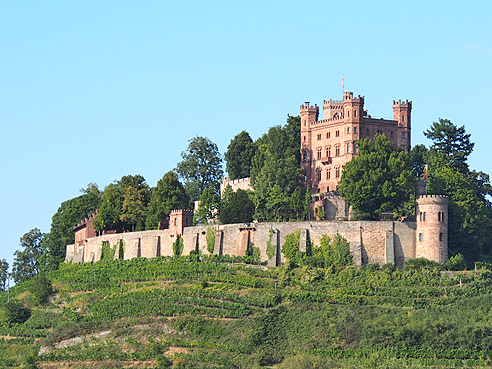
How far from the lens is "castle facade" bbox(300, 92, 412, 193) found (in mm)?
90000

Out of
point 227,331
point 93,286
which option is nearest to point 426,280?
point 227,331

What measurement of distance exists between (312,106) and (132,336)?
26086 mm

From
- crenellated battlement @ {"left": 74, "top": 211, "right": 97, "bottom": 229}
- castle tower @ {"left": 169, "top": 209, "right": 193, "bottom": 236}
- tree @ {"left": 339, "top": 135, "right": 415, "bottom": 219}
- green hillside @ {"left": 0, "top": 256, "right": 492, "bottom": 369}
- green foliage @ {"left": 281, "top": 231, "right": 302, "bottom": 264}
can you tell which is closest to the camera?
green hillside @ {"left": 0, "top": 256, "right": 492, "bottom": 369}

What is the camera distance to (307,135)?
307 ft

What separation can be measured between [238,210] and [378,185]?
436 inches

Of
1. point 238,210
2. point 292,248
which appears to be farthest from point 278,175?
point 292,248

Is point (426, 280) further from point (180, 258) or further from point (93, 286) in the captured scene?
point (93, 286)

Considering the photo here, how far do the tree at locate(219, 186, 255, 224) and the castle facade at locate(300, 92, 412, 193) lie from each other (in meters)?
5.66

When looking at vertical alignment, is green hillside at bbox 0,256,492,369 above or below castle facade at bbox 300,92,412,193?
below

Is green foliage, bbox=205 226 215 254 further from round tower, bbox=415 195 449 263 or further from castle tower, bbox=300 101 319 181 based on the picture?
round tower, bbox=415 195 449 263

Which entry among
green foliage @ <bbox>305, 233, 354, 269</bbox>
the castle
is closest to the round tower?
the castle

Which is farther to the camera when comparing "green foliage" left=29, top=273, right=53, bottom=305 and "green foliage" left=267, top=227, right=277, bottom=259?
"green foliage" left=29, top=273, right=53, bottom=305

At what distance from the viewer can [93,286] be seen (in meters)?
87.3

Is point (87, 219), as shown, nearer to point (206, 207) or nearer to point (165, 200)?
point (165, 200)
